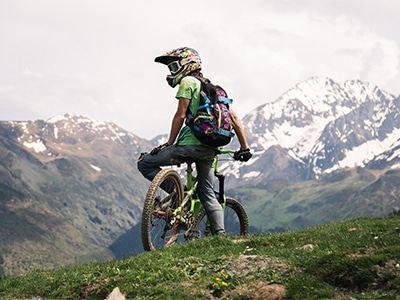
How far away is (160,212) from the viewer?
14.8m

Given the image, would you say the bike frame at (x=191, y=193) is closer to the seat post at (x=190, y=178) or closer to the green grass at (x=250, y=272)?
the seat post at (x=190, y=178)

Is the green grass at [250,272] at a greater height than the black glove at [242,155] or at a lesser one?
lesser

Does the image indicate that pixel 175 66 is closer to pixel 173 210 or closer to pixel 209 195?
pixel 209 195

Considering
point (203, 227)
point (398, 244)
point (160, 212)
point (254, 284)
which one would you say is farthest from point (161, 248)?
point (398, 244)

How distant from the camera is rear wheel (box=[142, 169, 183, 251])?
14.2 m

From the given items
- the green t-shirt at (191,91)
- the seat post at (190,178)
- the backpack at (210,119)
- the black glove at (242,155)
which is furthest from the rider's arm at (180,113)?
the black glove at (242,155)

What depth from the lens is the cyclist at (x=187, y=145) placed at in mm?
14203

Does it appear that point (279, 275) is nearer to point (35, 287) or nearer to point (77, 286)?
point (77, 286)

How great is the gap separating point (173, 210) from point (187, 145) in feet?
6.36

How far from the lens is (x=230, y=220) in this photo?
61.9 feet

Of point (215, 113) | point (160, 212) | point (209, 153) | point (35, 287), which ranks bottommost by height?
point (35, 287)

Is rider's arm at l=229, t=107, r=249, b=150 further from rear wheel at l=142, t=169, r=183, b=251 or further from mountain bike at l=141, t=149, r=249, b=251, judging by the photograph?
rear wheel at l=142, t=169, r=183, b=251

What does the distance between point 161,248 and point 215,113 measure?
3.85 meters

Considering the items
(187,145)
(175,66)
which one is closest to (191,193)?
(187,145)
